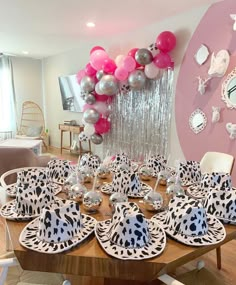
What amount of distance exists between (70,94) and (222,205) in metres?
5.42

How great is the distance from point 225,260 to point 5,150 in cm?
251

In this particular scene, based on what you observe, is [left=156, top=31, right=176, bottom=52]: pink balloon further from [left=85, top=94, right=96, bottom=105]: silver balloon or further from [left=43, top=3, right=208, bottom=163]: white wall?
[left=85, top=94, right=96, bottom=105]: silver balloon

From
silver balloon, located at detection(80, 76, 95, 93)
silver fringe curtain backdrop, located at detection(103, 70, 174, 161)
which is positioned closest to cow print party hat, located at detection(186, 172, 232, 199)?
silver fringe curtain backdrop, located at detection(103, 70, 174, 161)

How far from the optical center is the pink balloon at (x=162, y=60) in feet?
11.9

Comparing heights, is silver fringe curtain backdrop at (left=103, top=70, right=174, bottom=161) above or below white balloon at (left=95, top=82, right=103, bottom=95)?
below

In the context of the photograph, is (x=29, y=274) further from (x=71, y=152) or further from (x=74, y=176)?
(x=71, y=152)

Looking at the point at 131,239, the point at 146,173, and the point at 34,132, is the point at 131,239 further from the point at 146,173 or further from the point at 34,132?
the point at 34,132

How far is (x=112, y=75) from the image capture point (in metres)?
4.21

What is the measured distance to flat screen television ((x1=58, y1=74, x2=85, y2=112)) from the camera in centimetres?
598

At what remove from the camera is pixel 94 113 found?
14.9 ft

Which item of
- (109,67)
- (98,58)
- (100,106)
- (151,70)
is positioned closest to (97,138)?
(100,106)

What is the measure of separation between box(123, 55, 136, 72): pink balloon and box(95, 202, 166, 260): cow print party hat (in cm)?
311

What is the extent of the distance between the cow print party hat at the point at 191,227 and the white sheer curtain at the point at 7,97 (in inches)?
266

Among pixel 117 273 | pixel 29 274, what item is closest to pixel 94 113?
pixel 29 274
